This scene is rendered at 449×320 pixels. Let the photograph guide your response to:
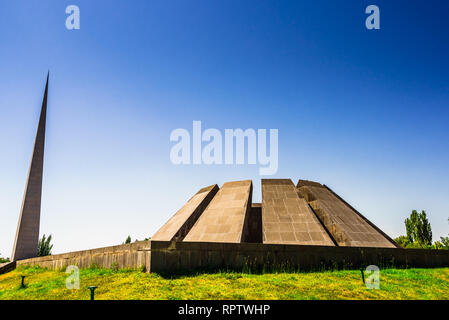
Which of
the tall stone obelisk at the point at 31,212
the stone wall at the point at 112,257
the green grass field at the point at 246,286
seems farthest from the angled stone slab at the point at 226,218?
the tall stone obelisk at the point at 31,212

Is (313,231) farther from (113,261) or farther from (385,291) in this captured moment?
(113,261)

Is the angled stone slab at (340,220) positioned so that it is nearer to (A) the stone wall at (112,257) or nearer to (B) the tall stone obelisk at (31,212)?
(A) the stone wall at (112,257)

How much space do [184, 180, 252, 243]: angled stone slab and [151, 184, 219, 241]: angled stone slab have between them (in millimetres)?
386

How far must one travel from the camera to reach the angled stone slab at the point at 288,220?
509 inches

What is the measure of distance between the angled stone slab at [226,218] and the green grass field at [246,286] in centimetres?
511

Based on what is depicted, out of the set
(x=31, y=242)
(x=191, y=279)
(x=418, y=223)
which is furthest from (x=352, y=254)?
(x=418, y=223)

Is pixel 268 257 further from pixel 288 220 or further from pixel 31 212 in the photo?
pixel 31 212

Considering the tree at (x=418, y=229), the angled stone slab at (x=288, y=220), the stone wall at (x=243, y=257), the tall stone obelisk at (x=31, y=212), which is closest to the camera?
the stone wall at (x=243, y=257)

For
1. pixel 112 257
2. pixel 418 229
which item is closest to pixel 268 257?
Answer: pixel 112 257

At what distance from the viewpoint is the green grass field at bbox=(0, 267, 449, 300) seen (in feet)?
20.4

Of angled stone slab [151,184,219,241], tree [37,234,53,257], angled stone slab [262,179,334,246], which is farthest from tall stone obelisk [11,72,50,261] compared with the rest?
angled stone slab [262,179,334,246]

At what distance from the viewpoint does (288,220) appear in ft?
47.5

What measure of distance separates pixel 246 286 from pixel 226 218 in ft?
26.1
